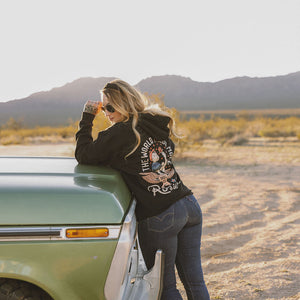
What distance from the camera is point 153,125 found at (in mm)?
2623

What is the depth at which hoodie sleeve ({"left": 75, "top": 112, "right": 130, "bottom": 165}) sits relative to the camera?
8.37 feet

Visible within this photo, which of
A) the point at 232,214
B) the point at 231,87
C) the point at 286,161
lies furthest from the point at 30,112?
the point at 232,214

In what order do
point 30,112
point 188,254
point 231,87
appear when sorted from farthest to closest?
point 231,87, point 30,112, point 188,254

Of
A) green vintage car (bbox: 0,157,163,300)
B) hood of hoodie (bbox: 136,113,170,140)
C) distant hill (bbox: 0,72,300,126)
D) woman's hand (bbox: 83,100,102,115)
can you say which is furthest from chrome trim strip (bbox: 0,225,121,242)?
distant hill (bbox: 0,72,300,126)

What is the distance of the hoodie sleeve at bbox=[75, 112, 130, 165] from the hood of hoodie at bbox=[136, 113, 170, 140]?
0.46 feet

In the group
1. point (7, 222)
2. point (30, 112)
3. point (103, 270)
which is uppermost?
point (7, 222)

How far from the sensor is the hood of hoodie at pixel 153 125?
261 centimetres

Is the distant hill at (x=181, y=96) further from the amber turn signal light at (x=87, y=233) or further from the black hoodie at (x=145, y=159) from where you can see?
the amber turn signal light at (x=87, y=233)

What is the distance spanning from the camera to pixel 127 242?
2043mm

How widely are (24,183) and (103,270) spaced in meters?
0.62

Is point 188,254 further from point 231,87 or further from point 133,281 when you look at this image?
point 231,87

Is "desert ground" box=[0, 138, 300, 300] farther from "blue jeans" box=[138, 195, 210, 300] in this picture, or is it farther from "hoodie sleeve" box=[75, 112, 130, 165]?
"hoodie sleeve" box=[75, 112, 130, 165]

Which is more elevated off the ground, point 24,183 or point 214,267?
point 24,183

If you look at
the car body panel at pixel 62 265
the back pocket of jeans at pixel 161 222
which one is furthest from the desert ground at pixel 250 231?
the car body panel at pixel 62 265
